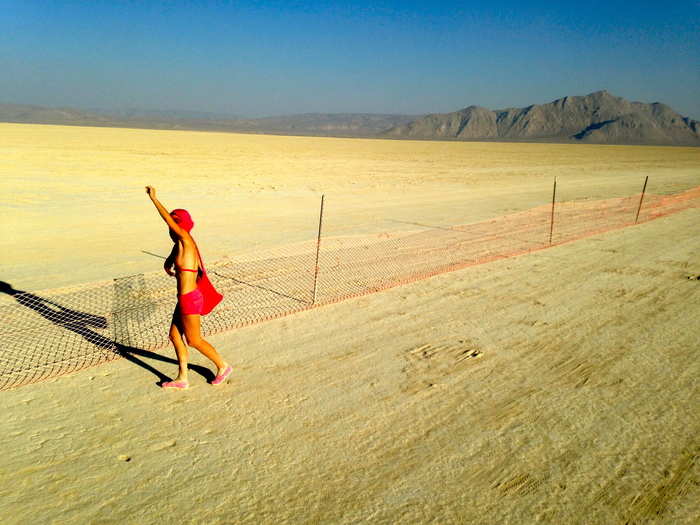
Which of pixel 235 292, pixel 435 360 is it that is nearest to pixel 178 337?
pixel 435 360

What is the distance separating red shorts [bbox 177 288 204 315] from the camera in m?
5.02

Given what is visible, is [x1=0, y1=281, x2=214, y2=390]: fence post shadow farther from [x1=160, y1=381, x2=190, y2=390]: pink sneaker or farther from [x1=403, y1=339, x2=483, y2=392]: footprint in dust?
[x1=403, y1=339, x2=483, y2=392]: footprint in dust

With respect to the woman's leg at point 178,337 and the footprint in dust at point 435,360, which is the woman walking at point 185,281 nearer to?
the woman's leg at point 178,337

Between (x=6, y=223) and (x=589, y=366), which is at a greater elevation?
(x=589, y=366)

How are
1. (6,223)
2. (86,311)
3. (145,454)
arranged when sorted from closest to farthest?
(145,454)
(86,311)
(6,223)

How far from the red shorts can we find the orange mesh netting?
1689 mm

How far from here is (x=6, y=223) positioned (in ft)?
46.8

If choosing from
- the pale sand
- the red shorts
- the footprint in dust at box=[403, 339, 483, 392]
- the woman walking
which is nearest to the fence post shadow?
the pale sand

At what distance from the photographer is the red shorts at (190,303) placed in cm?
502

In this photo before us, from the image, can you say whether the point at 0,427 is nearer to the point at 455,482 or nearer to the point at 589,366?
the point at 455,482

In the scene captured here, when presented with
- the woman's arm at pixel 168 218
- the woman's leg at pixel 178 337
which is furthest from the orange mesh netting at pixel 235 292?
the woman's arm at pixel 168 218

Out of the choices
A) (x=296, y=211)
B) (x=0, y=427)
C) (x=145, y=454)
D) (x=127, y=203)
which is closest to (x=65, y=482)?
(x=145, y=454)

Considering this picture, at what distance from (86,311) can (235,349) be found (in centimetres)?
272

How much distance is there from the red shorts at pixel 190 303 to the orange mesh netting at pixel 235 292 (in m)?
1.69
